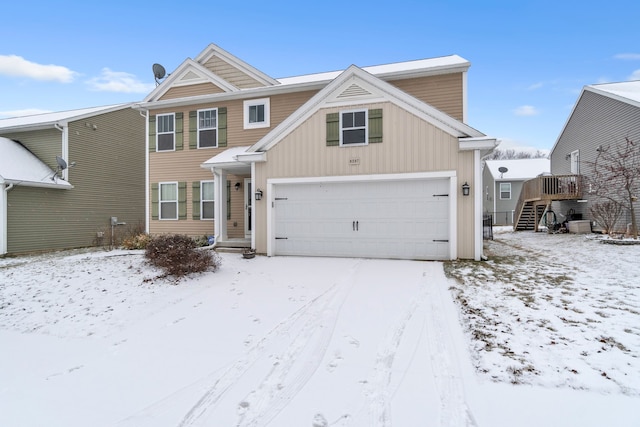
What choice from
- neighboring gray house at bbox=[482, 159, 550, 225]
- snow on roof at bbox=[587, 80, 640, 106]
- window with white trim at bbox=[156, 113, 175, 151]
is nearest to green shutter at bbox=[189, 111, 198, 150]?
window with white trim at bbox=[156, 113, 175, 151]

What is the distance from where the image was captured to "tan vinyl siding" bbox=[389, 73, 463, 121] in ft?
36.3

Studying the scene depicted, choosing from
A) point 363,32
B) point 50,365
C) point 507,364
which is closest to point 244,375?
point 50,365

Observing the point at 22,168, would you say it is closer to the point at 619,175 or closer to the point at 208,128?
the point at 208,128

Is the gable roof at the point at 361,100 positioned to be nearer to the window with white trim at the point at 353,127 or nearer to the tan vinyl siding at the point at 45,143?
the window with white trim at the point at 353,127

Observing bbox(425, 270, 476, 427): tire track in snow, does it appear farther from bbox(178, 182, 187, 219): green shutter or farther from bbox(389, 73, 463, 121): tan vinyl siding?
bbox(178, 182, 187, 219): green shutter

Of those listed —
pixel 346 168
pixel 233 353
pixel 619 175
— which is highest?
pixel 619 175

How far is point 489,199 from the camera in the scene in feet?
92.2

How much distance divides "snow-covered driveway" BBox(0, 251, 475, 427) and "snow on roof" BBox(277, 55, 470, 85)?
770 cm

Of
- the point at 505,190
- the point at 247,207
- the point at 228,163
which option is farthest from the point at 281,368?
the point at 505,190

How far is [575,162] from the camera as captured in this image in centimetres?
1723

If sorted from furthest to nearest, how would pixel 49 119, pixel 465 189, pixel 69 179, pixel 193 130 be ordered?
pixel 49 119
pixel 69 179
pixel 193 130
pixel 465 189

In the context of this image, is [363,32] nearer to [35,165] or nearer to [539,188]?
[539,188]

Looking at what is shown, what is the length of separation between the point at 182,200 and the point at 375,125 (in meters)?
8.34

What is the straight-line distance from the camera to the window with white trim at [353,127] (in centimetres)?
941
